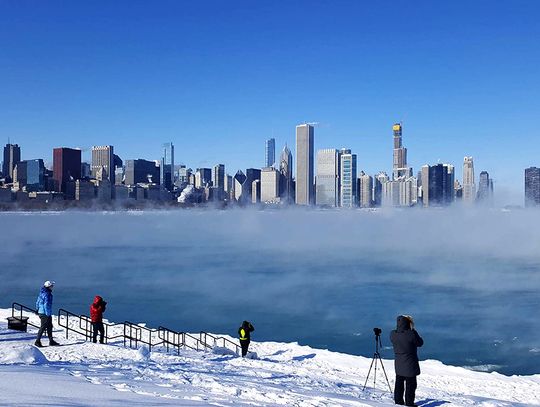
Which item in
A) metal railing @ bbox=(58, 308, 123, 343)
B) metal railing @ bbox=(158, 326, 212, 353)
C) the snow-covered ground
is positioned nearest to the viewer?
the snow-covered ground

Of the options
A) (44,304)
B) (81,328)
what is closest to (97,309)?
(44,304)

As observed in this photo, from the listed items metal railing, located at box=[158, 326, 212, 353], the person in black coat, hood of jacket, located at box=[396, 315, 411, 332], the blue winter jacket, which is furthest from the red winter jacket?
hood of jacket, located at box=[396, 315, 411, 332]

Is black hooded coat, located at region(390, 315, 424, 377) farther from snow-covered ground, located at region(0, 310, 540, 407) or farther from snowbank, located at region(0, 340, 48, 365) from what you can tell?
snowbank, located at region(0, 340, 48, 365)

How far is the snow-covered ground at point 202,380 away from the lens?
7.47 meters

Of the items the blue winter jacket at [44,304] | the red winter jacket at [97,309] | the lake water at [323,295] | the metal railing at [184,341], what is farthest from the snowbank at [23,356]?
the lake water at [323,295]

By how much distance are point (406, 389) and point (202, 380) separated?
12.4 feet

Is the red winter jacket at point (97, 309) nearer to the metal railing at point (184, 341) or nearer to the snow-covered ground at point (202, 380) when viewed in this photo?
the snow-covered ground at point (202, 380)

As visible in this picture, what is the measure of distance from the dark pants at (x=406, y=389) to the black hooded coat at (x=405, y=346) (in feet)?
0.75

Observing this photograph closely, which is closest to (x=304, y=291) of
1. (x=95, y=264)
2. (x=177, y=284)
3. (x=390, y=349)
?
(x=177, y=284)

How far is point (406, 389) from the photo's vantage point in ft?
30.1

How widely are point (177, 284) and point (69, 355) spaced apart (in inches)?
1131

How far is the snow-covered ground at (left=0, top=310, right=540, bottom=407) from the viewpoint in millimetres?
7469

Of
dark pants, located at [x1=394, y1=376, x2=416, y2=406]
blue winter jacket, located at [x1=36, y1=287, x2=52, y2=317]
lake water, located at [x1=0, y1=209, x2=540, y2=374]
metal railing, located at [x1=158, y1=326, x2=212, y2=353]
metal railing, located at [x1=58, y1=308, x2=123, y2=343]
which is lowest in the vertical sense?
lake water, located at [x1=0, y1=209, x2=540, y2=374]

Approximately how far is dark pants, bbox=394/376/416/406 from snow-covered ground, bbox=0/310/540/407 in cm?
26
